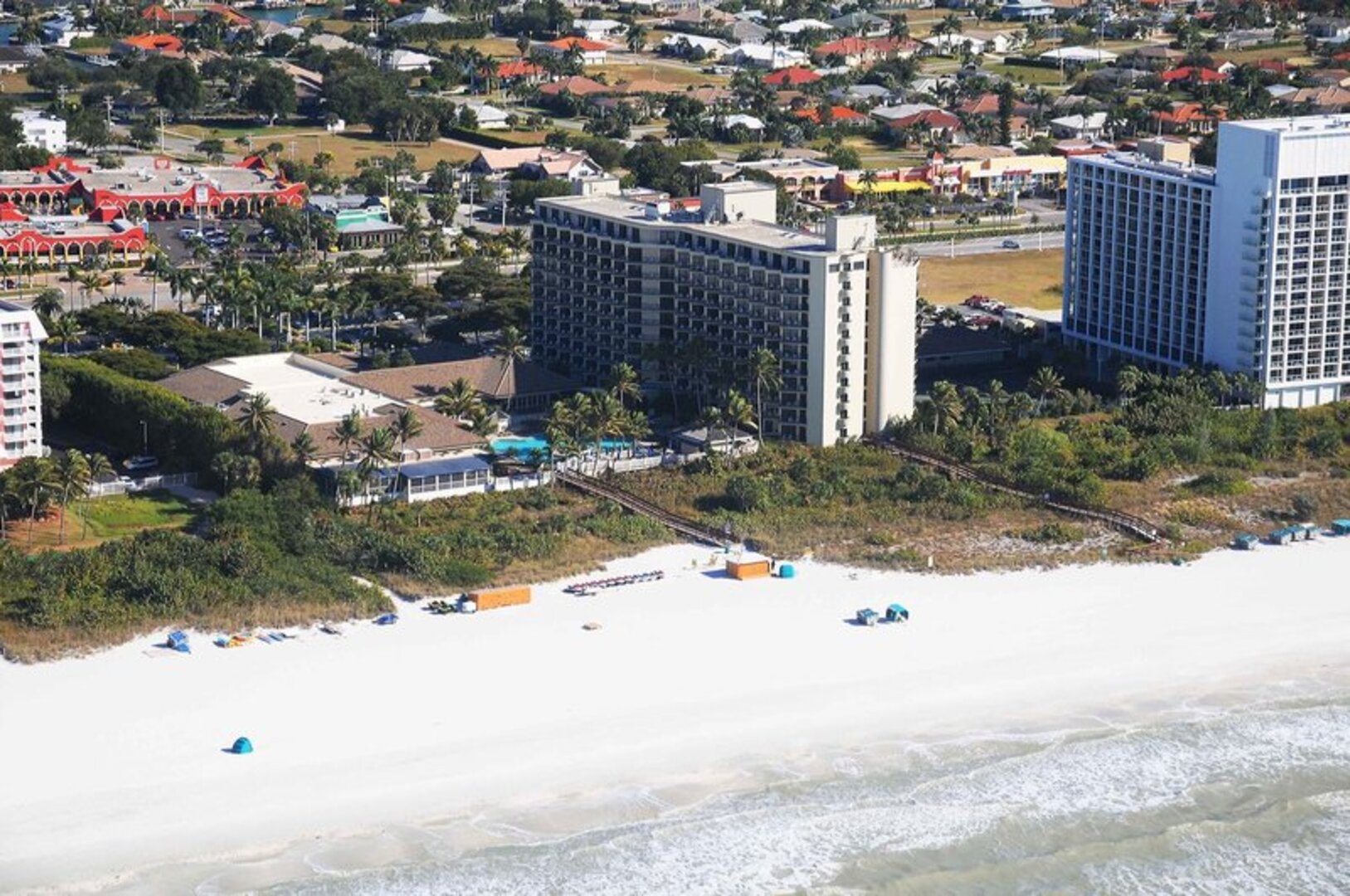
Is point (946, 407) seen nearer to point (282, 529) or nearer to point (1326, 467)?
point (1326, 467)

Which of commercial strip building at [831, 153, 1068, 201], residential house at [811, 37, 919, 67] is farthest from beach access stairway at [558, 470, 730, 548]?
residential house at [811, 37, 919, 67]

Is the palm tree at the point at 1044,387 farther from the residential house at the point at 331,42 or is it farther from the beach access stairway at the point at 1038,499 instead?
the residential house at the point at 331,42

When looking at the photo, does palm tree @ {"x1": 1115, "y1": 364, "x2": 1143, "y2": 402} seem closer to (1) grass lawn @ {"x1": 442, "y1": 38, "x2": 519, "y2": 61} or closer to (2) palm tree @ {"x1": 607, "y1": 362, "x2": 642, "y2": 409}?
(2) palm tree @ {"x1": 607, "y1": 362, "x2": 642, "y2": 409}

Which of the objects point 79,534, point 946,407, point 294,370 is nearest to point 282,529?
point 79,534

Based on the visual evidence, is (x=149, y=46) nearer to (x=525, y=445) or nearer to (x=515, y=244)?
(x=515, y=244)

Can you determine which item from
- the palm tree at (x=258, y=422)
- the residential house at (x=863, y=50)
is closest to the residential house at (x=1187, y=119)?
the residential house at (x=863, y=50)
